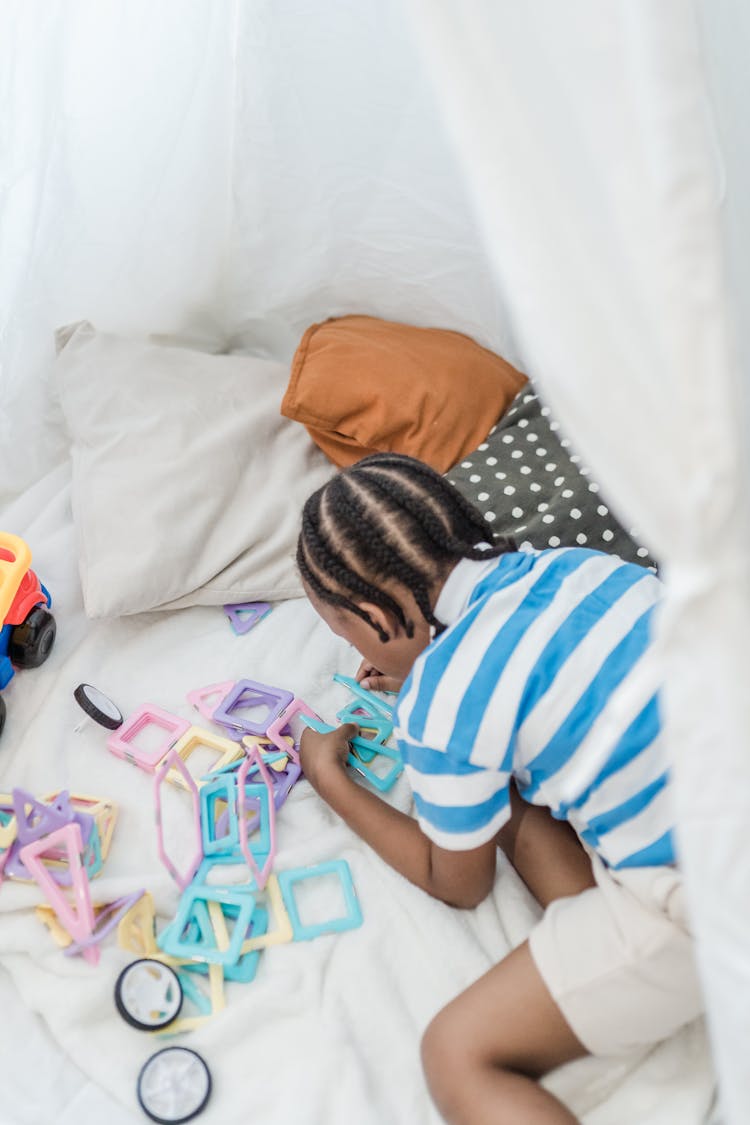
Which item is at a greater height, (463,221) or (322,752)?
(463,221)

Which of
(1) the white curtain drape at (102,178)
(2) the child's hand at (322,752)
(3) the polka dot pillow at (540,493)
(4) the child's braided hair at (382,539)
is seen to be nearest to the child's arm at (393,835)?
(2) the child's hand at (322,752)

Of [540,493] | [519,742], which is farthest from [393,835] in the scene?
[540,493]

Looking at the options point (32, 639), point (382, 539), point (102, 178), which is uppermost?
point (102, 178)

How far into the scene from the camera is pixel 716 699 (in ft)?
1.84

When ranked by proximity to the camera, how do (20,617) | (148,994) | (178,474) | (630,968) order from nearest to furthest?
(630,968), (148,994), (20,617), (178,474)

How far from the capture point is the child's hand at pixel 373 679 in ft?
3.94

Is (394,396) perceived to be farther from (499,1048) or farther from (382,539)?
(499,1048)

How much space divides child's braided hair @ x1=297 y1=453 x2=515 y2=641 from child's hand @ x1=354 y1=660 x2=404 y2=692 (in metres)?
0.28

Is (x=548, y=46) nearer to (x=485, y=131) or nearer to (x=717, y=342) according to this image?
(x=485, y=131)

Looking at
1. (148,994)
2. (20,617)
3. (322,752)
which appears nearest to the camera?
(148,994)

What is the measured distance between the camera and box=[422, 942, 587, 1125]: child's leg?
32.8 inches

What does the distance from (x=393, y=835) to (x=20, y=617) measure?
538 millimetres

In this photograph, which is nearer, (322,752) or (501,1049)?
(501,1049)

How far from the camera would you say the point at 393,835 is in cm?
105
